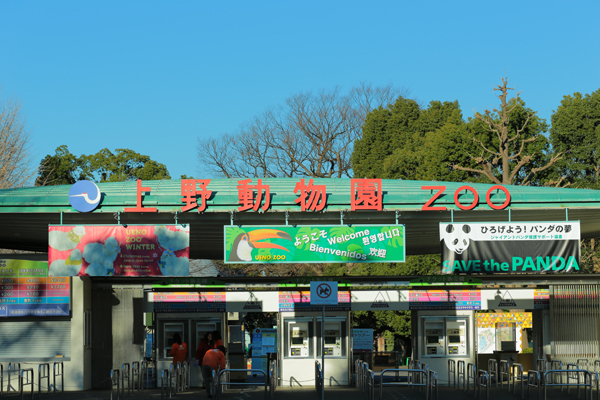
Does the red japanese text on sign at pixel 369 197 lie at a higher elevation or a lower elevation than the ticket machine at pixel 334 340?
higher

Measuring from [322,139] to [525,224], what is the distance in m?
36.0

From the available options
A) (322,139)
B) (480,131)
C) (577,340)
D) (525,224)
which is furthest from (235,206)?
(322,139)

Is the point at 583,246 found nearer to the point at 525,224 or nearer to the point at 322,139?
the point at 525,224

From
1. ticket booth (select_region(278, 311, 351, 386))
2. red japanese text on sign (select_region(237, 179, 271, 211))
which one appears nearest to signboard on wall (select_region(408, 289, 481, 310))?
A: ticket booth (select_region(278, 311, 351, 386))

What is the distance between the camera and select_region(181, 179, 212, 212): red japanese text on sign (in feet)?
55.4

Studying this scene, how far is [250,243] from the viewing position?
1720 centimetres

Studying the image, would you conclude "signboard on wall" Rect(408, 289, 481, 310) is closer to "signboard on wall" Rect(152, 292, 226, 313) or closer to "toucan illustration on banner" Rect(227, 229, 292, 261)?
"toucan illustration on banner" Rect(227, 229, 292, 261)

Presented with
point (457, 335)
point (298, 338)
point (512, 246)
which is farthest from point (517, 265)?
point (298, 338)

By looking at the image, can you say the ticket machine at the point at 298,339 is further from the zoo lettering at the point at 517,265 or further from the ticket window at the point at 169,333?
the zoo lettering at the point at 517,265

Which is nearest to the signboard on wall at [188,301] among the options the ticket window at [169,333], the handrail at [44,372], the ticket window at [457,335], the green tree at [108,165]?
the ticket window at [169,333]

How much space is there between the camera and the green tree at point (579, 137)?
35250 mm

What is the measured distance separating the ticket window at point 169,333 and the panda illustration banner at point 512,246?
754 centimetres

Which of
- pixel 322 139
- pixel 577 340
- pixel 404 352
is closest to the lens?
pixel 577 340

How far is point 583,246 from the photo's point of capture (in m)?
34.3
